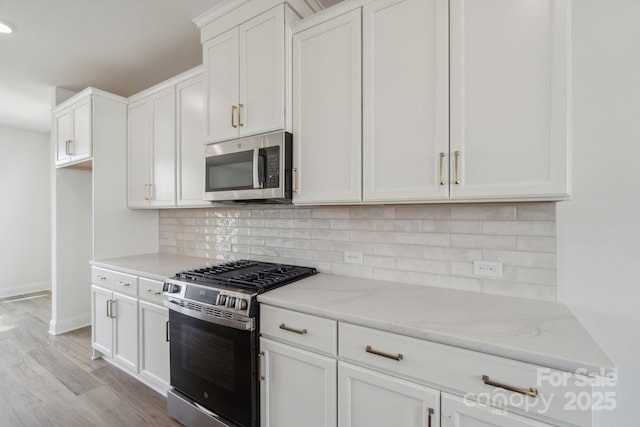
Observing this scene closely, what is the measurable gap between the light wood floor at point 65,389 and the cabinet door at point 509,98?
2466 mm

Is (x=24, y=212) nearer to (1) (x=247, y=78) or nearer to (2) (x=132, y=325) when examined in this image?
(2) (x=132, y=325)

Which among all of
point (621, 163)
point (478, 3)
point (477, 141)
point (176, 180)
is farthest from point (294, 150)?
point (621, 163)

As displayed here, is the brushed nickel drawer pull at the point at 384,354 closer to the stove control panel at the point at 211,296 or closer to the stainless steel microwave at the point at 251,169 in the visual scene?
the stove control panel at the point at 211,296

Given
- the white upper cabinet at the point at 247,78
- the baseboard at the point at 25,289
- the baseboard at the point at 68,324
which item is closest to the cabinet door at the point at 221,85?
the white upper cabinet at the point at 247,78

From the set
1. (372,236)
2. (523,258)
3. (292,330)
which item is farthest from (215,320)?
(523,258)

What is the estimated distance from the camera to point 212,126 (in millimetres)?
Answer: 2150

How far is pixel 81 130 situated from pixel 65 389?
7.79 ft

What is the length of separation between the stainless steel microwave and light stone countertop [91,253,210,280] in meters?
0.67

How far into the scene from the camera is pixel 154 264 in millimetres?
2547

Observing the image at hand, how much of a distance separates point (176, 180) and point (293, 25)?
1.62 meters

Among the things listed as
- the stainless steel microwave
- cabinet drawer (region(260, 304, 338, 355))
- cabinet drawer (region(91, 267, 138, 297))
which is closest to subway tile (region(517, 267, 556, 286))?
cabinet drawer (region(260, 304, 338, 355))

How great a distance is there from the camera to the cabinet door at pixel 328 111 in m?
1.62

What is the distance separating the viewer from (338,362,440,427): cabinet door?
113 centimetres

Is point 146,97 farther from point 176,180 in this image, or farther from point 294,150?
point 294,150
